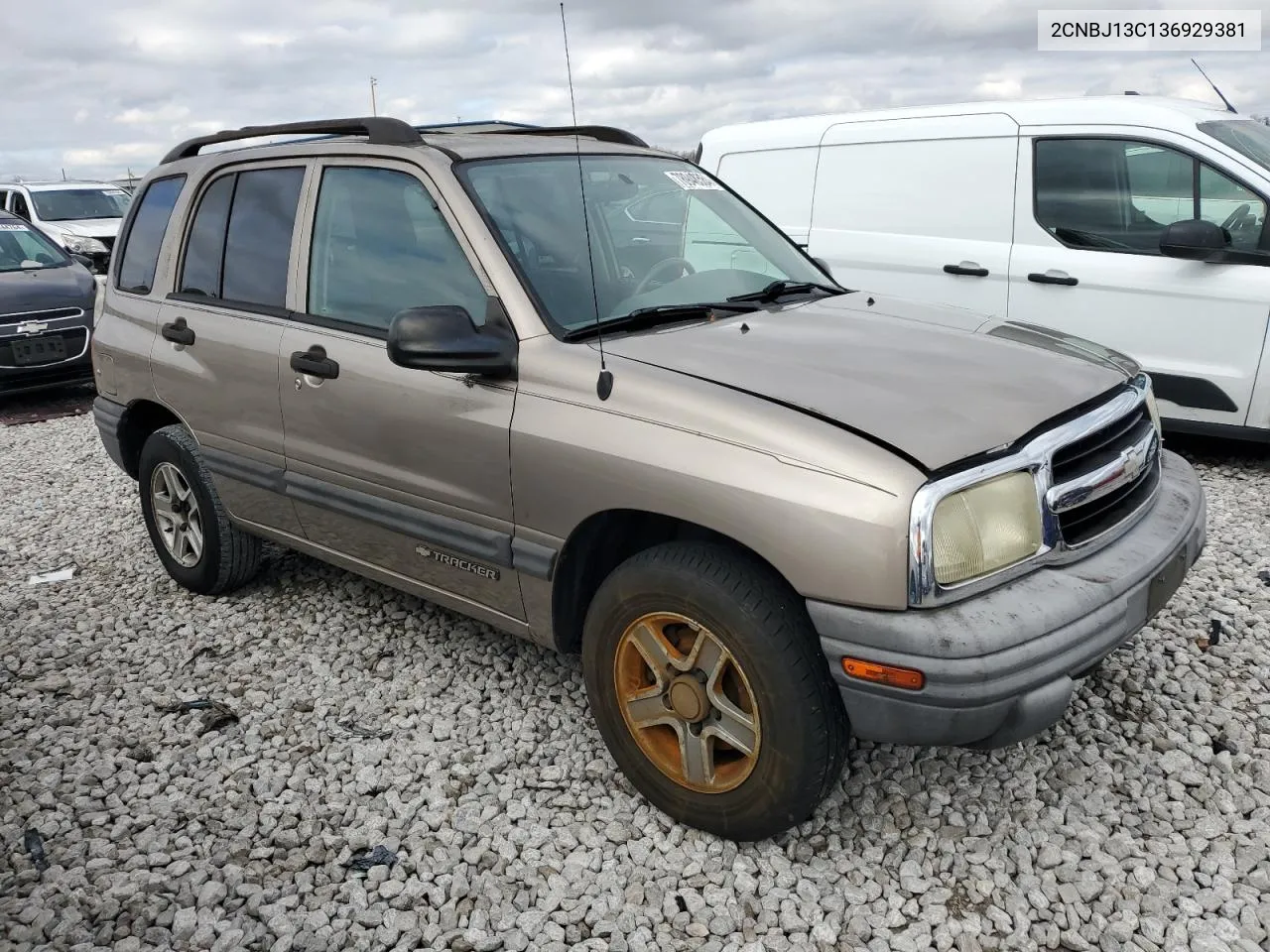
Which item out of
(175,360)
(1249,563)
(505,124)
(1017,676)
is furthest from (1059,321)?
(175,360)

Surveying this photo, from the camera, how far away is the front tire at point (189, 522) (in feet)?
13.9

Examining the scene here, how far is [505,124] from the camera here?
4152mm

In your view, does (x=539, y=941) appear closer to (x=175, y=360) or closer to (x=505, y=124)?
(x=175, y=360)

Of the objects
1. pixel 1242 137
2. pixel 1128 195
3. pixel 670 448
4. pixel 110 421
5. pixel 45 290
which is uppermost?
pixel 1242 137

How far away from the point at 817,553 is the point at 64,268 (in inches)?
370

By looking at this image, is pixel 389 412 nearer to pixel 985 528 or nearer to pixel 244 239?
pixel 244 239

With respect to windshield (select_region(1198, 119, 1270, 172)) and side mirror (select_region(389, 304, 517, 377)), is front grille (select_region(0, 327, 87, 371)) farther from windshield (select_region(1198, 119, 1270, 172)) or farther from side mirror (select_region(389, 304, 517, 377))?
windshield (select_region(1198, 119, 1270, 172))

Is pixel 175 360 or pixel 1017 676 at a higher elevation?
pixel 175 360

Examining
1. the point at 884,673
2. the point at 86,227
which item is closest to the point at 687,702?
the point at 884,673

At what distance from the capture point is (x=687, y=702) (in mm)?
2645

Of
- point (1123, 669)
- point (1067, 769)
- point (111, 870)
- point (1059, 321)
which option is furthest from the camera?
point (1059, 321)

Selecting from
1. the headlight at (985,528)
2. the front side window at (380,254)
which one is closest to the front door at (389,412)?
the front side window at (380,254)

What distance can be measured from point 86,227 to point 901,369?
13.8 metres

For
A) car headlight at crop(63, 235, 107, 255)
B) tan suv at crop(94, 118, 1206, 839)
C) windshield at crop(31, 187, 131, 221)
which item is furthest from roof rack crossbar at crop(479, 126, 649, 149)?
windshield at crop(31, 187, 131, 221)
